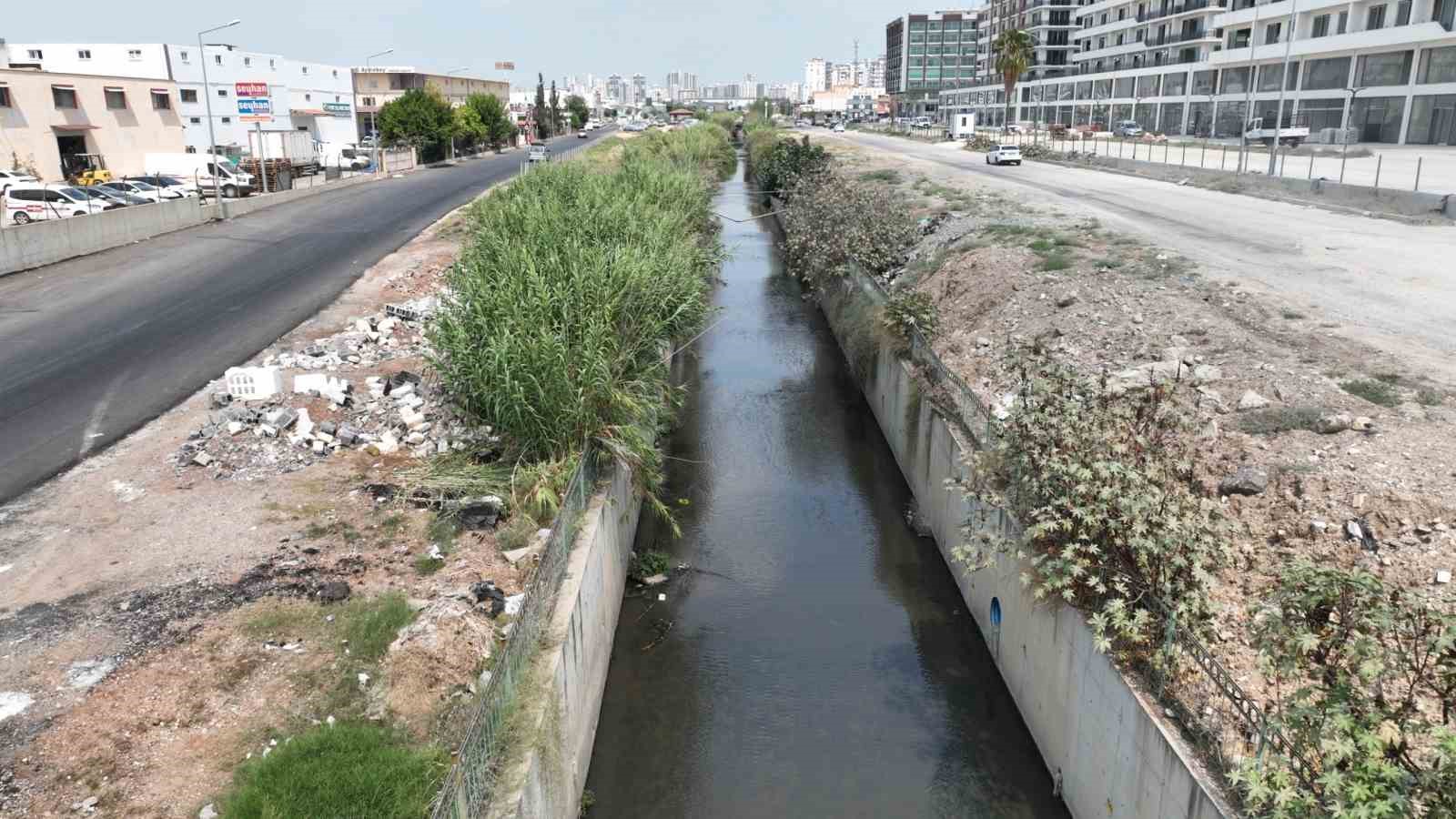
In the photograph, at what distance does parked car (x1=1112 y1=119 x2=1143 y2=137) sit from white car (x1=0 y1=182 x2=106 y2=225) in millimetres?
72052

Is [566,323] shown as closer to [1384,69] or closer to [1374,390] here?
[1374,390]

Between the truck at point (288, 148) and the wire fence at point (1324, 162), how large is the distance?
49695mm

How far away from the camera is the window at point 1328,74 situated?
67319 mm

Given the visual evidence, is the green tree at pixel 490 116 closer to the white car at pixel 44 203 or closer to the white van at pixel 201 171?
the white van at pixel 201 171

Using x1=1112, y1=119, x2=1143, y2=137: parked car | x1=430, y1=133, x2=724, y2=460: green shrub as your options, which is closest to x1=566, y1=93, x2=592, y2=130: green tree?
x1=1112, y1=119, x2=1143, y2=137: parked car

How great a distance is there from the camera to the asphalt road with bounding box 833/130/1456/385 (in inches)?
624

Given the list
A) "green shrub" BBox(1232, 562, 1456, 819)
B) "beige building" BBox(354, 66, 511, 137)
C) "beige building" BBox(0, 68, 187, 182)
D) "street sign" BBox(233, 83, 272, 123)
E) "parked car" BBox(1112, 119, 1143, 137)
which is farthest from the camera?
"beige building" BBox(354, 66, 511, 137)

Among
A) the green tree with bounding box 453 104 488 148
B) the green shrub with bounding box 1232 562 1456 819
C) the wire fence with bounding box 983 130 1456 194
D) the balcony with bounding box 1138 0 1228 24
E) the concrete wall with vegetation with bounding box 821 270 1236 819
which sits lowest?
the concrete wall with vegetation with bounding box 821 270 1236 819

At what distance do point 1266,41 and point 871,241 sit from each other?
66.2 m

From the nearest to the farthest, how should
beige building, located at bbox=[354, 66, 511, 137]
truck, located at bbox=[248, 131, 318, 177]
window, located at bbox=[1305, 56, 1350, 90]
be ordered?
truck, located at bbox=[248, 131, 318, 177] → window, located at bbox=[1305, 56, 1350, 90] → beige building, located at bbox=[354, 66, 511, 137]

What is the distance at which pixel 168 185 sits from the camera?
46.9m

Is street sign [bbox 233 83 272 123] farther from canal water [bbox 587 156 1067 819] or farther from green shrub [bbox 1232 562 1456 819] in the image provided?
green shrub [bbox 1232 562 1456 819]

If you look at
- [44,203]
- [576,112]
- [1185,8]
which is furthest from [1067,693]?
[576,112]

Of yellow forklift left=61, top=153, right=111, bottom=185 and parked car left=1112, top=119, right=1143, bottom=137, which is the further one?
parked car left=1112, top=119, right=1143, bottom=137
